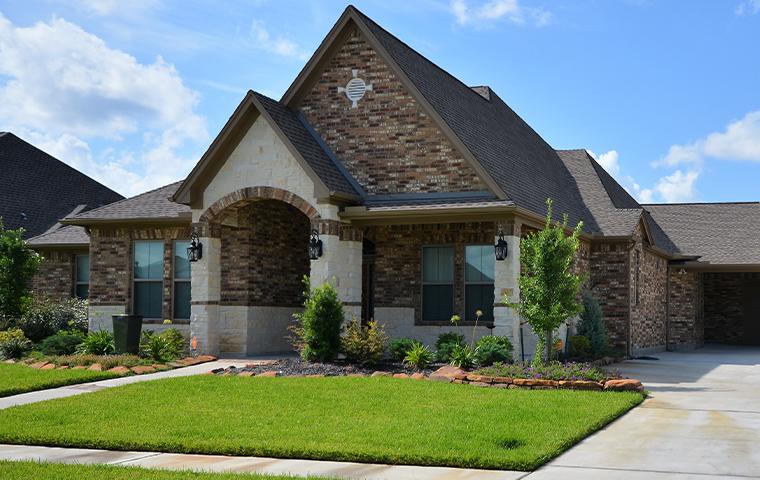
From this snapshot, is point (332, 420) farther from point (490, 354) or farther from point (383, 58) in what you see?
point (383, 58)

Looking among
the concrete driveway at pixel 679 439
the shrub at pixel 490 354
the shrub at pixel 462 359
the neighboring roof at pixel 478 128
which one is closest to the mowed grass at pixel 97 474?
the concrete driveway at pixel 679 439

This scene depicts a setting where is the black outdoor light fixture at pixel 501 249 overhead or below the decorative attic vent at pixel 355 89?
below

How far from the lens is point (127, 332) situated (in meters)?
19.2

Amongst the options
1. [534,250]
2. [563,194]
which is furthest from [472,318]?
[563,194]

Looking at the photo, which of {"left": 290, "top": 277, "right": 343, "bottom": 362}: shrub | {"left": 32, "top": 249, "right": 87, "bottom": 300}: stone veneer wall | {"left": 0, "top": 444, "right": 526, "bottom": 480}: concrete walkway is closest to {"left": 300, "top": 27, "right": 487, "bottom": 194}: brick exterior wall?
{"left": 290, "top": 277, "right": 343, "bottom": 362}: shrub

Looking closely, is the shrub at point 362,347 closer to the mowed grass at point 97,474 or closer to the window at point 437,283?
the window at point 437,283

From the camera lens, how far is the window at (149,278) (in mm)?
23297

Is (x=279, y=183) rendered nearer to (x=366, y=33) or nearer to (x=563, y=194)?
(x=366, y=33)

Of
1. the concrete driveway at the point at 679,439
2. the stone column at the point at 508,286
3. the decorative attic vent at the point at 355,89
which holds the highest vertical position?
the decorative attic vent at the point at 355,89

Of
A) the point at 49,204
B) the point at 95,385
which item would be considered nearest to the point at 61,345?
the point at 95,385

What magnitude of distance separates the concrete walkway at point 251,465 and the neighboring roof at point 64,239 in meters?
16.5

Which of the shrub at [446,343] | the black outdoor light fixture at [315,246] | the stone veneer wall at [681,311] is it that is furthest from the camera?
the stone veneer wall at [681,311]

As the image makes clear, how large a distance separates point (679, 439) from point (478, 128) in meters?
12.7

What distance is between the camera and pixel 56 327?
23.1 metres
